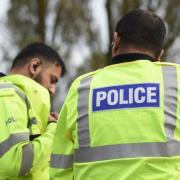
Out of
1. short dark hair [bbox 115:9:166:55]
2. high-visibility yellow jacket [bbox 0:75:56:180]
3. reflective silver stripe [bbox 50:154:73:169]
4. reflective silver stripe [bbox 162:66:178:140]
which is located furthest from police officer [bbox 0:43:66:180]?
reflective silver stripe [bbox 162:66:178:140]

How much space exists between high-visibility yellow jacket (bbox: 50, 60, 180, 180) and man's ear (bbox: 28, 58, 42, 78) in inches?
47.2

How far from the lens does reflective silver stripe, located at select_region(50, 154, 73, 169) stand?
3.16m

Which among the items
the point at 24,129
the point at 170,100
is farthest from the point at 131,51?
the point at 24,129

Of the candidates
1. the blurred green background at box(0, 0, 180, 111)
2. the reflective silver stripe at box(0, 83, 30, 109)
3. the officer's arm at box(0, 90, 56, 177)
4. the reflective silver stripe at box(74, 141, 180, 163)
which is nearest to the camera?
the reflective silver stripe at box(74, 141, 180, 163)

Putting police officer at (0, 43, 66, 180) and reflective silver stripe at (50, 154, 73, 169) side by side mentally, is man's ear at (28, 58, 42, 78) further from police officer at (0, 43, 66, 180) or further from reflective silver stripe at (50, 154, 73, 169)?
reflective silver stripe at (50, 154, 73, 169)

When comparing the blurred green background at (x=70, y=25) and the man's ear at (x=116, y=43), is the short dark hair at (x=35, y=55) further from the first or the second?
the blurred green background at (x=70, y=25)

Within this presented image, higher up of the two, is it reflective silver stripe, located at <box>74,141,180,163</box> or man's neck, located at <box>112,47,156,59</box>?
man's neck, located at <box>112,47,156,59</box>

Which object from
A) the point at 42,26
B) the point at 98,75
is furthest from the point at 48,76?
the point at 42,26

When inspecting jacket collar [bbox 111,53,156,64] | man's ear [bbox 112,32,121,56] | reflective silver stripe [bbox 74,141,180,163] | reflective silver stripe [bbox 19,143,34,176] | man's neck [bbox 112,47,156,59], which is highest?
man's ear [bbox 112,32,121,56]

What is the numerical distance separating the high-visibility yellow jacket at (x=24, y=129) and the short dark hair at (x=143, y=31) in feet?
3.26

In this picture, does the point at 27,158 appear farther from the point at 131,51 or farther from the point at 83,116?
the point at 131,51

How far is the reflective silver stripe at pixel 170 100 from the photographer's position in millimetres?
2924

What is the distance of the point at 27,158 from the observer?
373 centimetres

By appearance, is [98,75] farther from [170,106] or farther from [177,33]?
[177,33]
